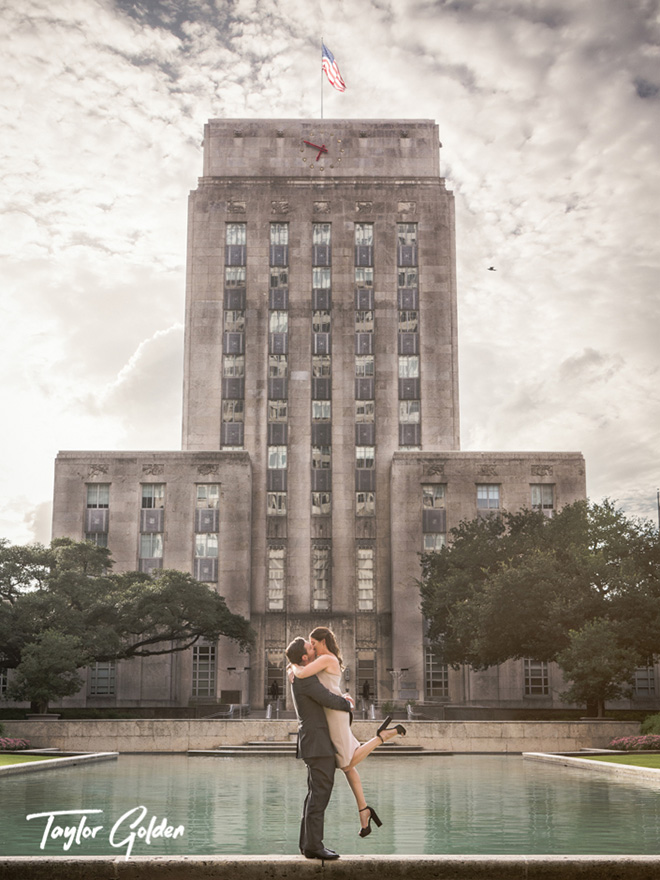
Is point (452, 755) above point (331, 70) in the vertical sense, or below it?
below


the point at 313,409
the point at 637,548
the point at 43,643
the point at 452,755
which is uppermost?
the point at 313,409

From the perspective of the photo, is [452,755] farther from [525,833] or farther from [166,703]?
[166,703]

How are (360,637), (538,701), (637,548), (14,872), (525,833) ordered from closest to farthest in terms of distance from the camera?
(14,872)
(525,833)
(637,548)
(538,701)
(360,637)

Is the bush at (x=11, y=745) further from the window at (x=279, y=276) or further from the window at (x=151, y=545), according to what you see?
the window at (x=279, y=276)

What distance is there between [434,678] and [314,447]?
68.1 ft

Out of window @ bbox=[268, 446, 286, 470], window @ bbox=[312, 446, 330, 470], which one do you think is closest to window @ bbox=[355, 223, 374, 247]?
window @ bbox=[312, 446, 330, 470]

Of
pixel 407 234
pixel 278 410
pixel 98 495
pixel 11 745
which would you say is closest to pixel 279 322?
pixel 278 410

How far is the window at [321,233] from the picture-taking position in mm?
87688

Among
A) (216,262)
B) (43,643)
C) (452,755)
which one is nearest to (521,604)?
(452,755)

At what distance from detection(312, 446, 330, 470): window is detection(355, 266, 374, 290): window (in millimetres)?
14457

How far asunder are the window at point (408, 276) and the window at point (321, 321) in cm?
704

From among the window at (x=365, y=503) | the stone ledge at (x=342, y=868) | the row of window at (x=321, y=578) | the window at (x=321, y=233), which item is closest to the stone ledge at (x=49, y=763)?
the stone ledge at (x=342, y=868)

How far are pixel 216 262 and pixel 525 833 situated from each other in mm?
76289

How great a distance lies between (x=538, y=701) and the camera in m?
70.9
